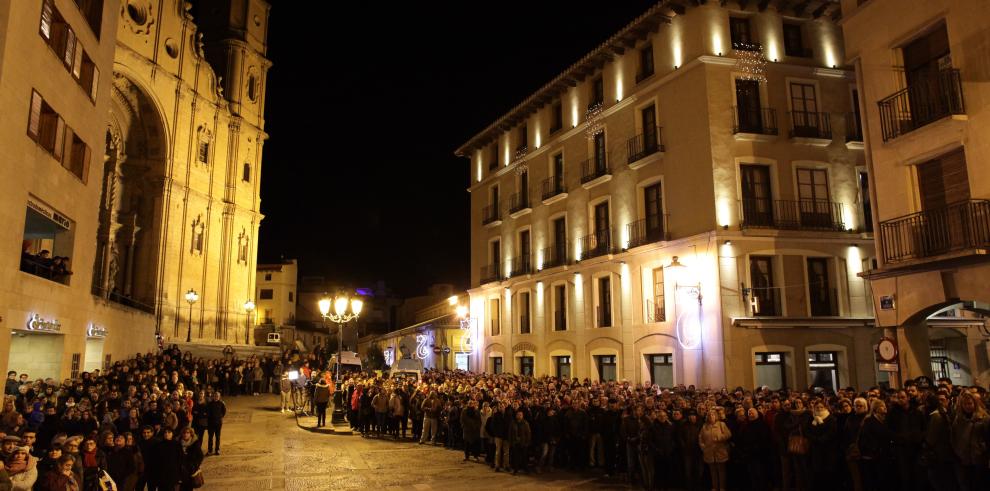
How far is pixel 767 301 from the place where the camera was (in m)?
22.6

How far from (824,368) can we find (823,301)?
2277mm

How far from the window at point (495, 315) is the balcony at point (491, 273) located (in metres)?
1.18

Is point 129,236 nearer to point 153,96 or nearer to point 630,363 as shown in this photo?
point 153,96

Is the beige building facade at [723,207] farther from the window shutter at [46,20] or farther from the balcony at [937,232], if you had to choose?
the window shutter at [46,20]

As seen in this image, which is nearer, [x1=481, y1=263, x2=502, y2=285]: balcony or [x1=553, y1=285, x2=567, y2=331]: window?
[x1=553, y1=285, x2=567, y2=331]: window

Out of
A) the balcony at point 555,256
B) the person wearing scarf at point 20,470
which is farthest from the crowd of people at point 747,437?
the balcony at point 555,256

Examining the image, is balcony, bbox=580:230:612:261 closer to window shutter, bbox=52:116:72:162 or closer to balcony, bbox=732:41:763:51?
balcony, bbox=732:41:763:51

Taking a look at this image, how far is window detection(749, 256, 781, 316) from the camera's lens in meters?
22.6

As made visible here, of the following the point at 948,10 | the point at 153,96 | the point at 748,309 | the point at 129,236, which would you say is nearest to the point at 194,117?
the point at 153,96

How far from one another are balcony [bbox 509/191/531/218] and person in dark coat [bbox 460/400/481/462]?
18172 mm

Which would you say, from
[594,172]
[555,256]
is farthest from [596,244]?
[555,256]

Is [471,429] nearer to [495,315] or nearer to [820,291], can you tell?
[820,291]

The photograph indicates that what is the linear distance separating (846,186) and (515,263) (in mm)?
16092

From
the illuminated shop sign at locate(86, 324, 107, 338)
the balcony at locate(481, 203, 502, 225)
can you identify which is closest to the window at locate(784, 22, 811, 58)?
the balcony at locate(481, 203, 502, 225)
